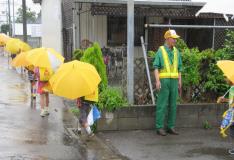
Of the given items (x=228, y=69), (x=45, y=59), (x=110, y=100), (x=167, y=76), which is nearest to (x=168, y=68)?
(x=167, y=76)

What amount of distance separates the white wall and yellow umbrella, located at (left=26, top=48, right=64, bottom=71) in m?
10.9

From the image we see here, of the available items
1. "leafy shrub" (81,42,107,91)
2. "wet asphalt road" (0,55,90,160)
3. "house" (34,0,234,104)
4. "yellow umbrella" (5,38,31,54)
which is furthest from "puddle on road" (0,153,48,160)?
"yellow umbrella" (5,38,31,54)

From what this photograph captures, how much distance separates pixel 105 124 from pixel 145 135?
78 centimetres

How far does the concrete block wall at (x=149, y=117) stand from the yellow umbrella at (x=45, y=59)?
164cm

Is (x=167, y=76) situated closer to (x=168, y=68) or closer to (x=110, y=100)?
(x=168, y=68)

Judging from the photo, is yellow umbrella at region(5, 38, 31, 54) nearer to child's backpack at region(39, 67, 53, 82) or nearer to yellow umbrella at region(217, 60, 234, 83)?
child's backpack at region(39, 67, 53, 82)

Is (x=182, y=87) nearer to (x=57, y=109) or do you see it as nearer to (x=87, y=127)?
(x=87, y=127)

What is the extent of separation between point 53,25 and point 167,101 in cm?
1345

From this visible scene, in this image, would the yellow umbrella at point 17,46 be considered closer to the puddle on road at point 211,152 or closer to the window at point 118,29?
the window at point 118,29

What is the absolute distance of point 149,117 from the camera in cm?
801

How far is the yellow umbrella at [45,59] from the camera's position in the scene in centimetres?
847

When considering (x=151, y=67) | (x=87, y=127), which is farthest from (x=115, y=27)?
(x=87, y=127)

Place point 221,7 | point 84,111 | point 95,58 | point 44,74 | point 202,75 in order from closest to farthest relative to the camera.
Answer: point 221,7
point 84,111
point 95,58
point 202,75
point 44,74

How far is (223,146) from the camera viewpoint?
7.11m
